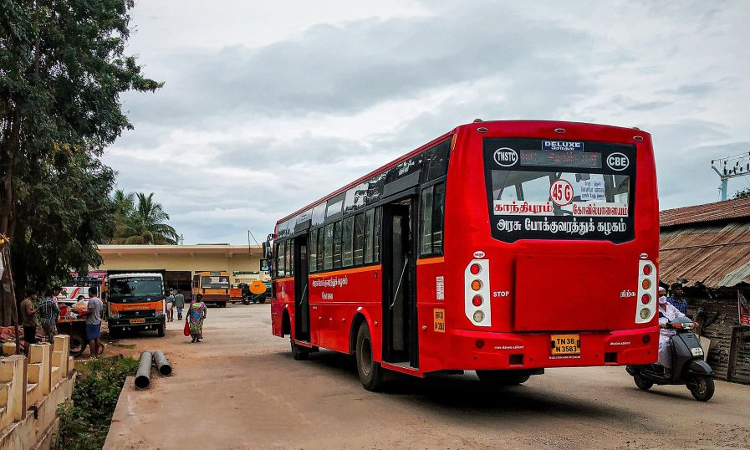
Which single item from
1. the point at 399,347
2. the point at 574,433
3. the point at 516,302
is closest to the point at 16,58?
the point at 399,347

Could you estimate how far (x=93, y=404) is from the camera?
11969 millimetres

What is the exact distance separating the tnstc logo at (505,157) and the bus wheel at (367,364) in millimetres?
3992

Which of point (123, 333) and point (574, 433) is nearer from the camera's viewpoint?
point (574, 433)

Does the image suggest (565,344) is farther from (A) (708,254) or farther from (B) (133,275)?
(B) (133,275)

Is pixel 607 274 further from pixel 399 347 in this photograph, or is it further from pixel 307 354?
pixel 307 354

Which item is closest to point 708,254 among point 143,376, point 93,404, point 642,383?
point 642,383

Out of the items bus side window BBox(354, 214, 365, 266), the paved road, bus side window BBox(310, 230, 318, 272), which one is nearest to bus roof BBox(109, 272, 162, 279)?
the paved road

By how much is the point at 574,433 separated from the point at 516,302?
155cm

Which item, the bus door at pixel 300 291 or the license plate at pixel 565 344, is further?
the bus door at pixel 300 291

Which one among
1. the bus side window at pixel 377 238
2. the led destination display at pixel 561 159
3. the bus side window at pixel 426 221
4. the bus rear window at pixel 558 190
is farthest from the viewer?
the bus side window at pixel 377 238

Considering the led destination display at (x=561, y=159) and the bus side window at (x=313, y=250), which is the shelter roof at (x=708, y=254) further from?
the bus side window at (x=313, y=250)

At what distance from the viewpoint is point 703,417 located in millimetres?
8781

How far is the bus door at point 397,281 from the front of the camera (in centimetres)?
1020

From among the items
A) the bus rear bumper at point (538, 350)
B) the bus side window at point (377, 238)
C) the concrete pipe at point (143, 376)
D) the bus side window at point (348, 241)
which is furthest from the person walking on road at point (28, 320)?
the bus rear bumper at point (538, 350)
